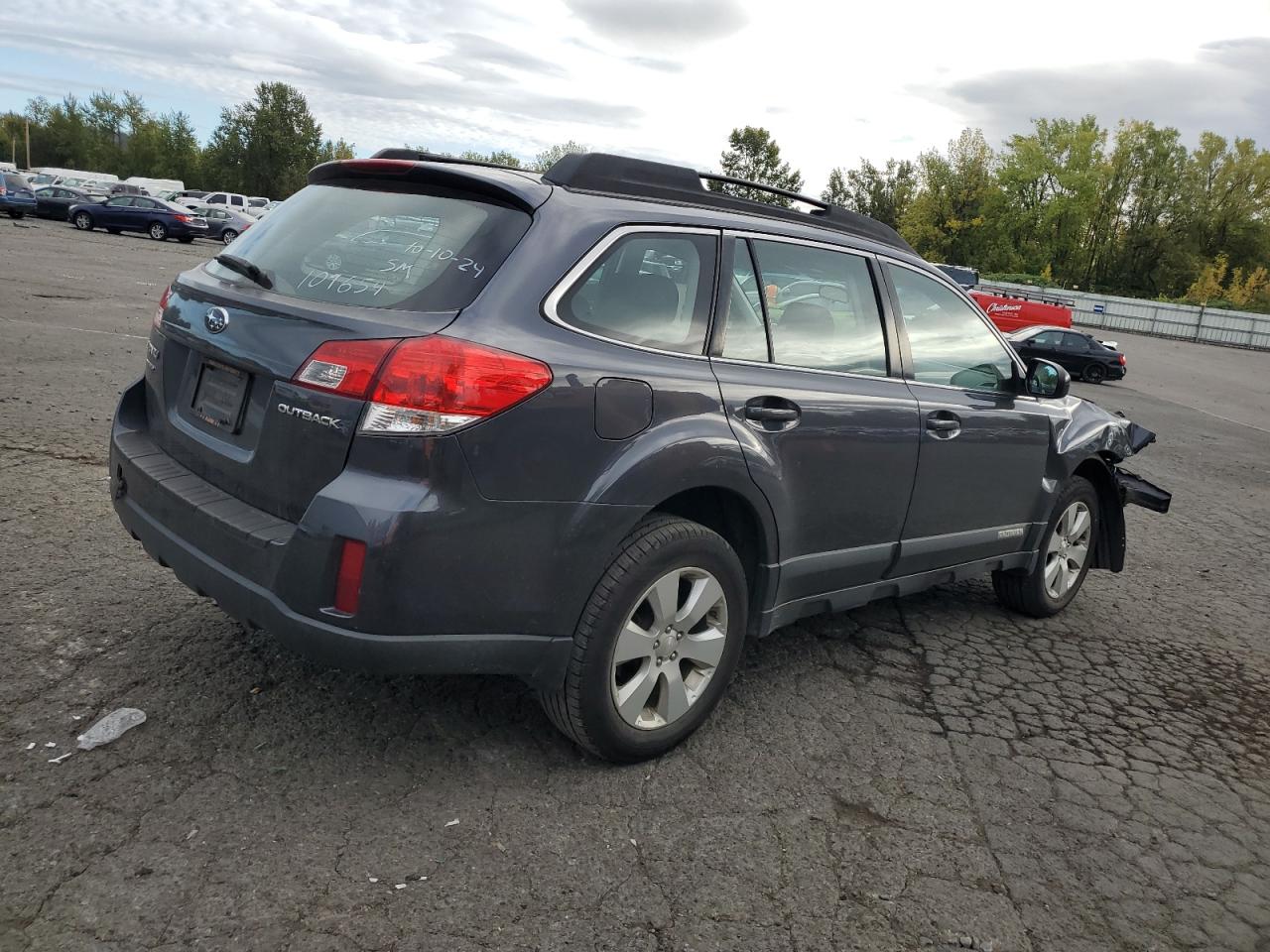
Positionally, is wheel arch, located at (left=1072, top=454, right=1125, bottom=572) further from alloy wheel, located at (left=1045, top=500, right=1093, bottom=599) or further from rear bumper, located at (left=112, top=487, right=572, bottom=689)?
rear bumper, located at (left=112, top=487, right=572, bottom=689)

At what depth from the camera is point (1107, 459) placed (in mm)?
5527

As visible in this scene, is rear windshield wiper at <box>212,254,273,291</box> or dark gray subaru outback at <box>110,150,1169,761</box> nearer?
dark gray subaru outback at <box>110,150,1169,761</box>

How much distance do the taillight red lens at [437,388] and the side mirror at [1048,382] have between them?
3.03 metres

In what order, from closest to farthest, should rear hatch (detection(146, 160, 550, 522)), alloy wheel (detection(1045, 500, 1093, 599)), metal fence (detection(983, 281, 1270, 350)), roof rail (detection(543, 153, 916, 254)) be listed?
rear hatch (detection(146, 160, 550, 522)) → roof rail (detection(543, 153, 916, 254)) → alloy wheel (detection(1045, 500, 1093, 599)) → metal fence (detection(983, 281, 1270, 350))

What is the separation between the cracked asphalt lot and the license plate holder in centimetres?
96

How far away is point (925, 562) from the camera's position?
440 cm

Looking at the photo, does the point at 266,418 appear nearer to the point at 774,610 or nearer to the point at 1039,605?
the point at 774,610

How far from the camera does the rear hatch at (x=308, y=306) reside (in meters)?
2.85

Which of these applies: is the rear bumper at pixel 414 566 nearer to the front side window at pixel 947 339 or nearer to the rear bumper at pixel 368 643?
the rear bumper at pixel 368 643

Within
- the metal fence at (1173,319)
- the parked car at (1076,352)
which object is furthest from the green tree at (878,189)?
the parked car at (1076,352)

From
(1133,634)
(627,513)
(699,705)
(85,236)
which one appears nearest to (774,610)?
(699,705)

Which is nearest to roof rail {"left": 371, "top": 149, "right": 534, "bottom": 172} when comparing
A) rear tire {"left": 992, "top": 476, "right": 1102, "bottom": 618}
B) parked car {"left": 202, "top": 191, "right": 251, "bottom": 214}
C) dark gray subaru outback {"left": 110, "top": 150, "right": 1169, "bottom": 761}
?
dark gray subaru outback {"left": 110, "top": 150, "right": 1169, "bottom": 761}

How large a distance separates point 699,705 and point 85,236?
33.5m

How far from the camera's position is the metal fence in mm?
51000
